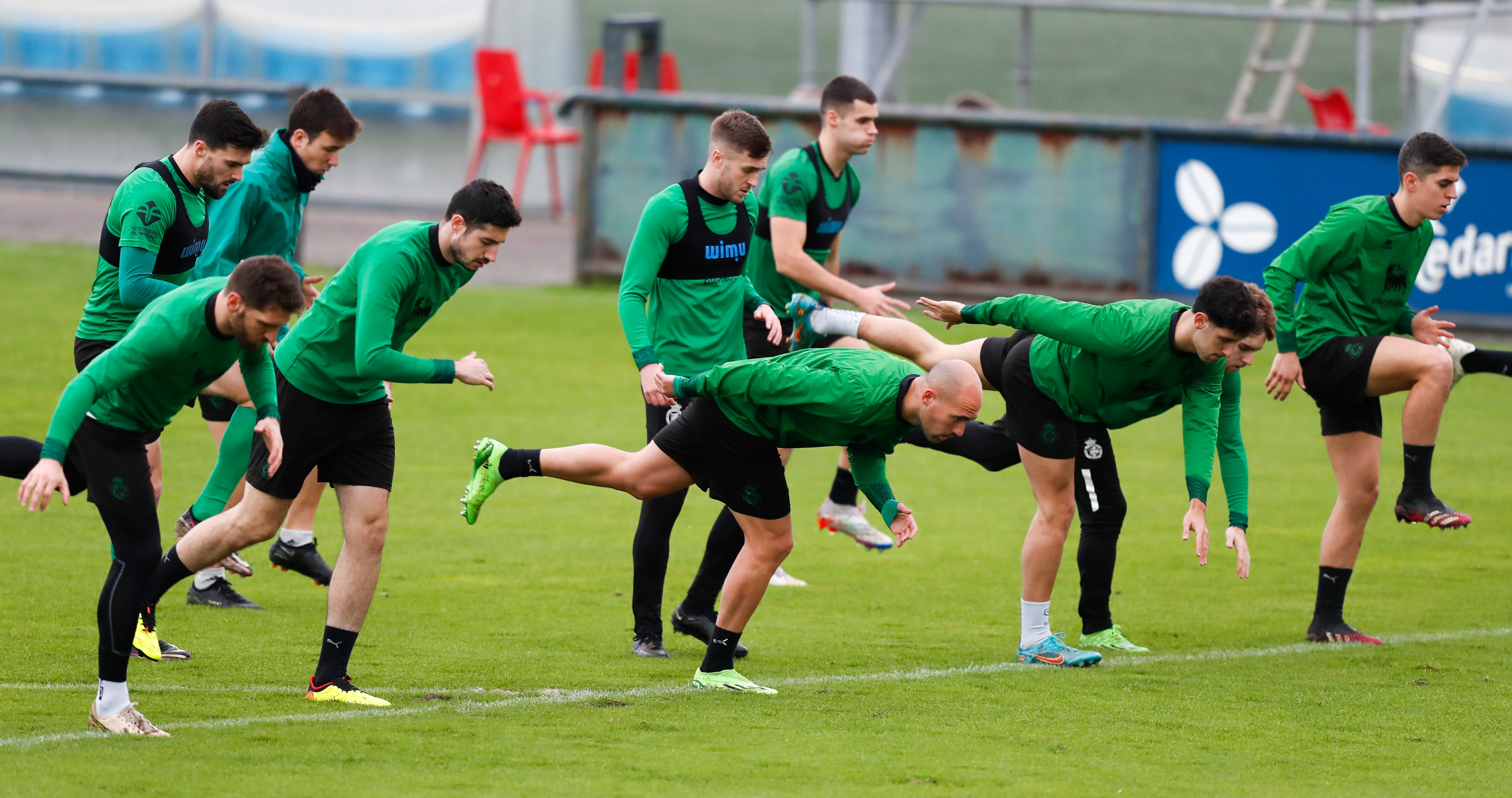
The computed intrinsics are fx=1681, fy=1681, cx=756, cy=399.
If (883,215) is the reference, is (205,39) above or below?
above

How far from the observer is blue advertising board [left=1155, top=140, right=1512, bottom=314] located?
52.0 ft

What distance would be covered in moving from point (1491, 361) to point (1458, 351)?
18 centimetres

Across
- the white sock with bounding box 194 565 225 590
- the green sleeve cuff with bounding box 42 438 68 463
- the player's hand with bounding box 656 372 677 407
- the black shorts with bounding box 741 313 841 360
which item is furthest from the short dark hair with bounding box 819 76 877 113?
Answer: the green sleeve cuff with bounding box 42 438 68 463

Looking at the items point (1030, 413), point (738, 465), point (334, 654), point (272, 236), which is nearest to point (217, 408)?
point (272, 236)

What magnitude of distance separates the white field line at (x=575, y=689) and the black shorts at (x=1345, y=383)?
105 cm

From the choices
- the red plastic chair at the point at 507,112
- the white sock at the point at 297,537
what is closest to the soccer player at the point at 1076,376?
the white sock at the point at 297,537

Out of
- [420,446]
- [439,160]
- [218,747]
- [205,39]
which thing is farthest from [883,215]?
[218,747]

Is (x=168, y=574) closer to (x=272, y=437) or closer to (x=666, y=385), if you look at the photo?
(x=272, y=437)

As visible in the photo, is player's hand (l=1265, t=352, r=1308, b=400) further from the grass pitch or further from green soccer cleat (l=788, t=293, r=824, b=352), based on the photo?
green soccer cleat (l=788, t=293, r=824, b=352)

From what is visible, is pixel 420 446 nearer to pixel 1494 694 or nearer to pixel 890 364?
pixel 890 364

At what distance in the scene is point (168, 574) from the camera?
633cm

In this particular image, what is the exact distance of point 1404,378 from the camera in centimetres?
798

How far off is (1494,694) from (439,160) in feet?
61.8

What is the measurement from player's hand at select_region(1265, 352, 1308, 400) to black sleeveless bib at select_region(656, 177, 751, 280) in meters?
2.58
